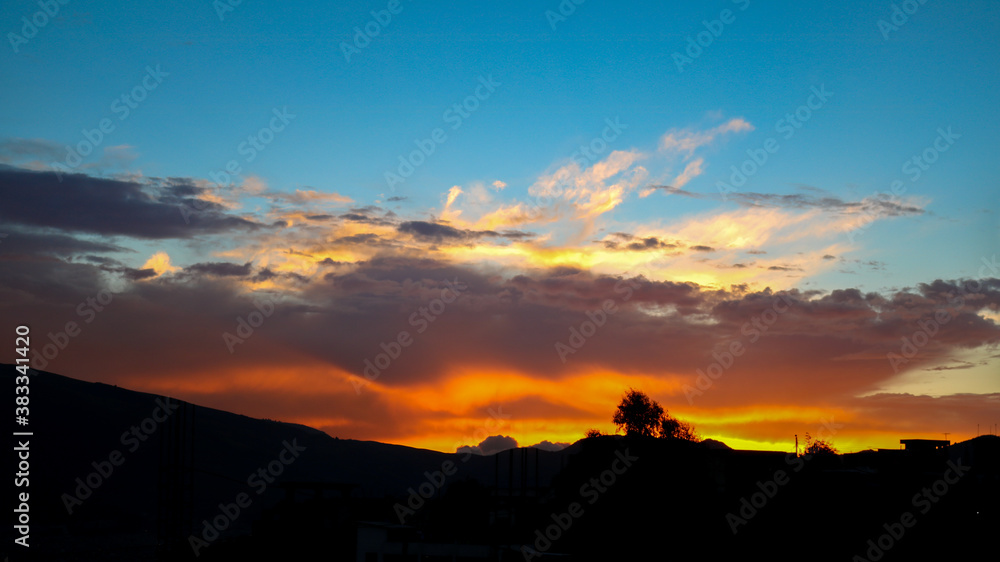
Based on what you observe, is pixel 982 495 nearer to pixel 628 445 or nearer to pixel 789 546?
pixel 789 546

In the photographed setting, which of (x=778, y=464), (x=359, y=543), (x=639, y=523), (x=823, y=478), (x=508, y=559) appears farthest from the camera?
(x=778, y=464)

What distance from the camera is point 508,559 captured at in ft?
135

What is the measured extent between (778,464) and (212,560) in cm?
3911

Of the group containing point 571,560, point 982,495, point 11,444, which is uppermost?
point 11,444

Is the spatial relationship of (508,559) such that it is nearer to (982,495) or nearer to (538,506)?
(538,506)

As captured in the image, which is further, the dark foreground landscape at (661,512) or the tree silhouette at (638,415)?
the tree silhouette at (638,415)

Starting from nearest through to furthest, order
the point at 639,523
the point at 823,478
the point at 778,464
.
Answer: the point at 823,478
the point at 639,523
the point at 778,464

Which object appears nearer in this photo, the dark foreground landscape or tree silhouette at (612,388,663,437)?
the dark foreground landscape

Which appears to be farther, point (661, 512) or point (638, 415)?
point (638, 415)

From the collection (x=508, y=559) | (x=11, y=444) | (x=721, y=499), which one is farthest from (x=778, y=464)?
(x=11, y=444)

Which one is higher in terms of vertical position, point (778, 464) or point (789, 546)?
point (778, 464)

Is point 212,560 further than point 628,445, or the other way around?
point 628,445

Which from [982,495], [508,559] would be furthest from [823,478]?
[508,559]

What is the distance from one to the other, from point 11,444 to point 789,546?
169102mm
